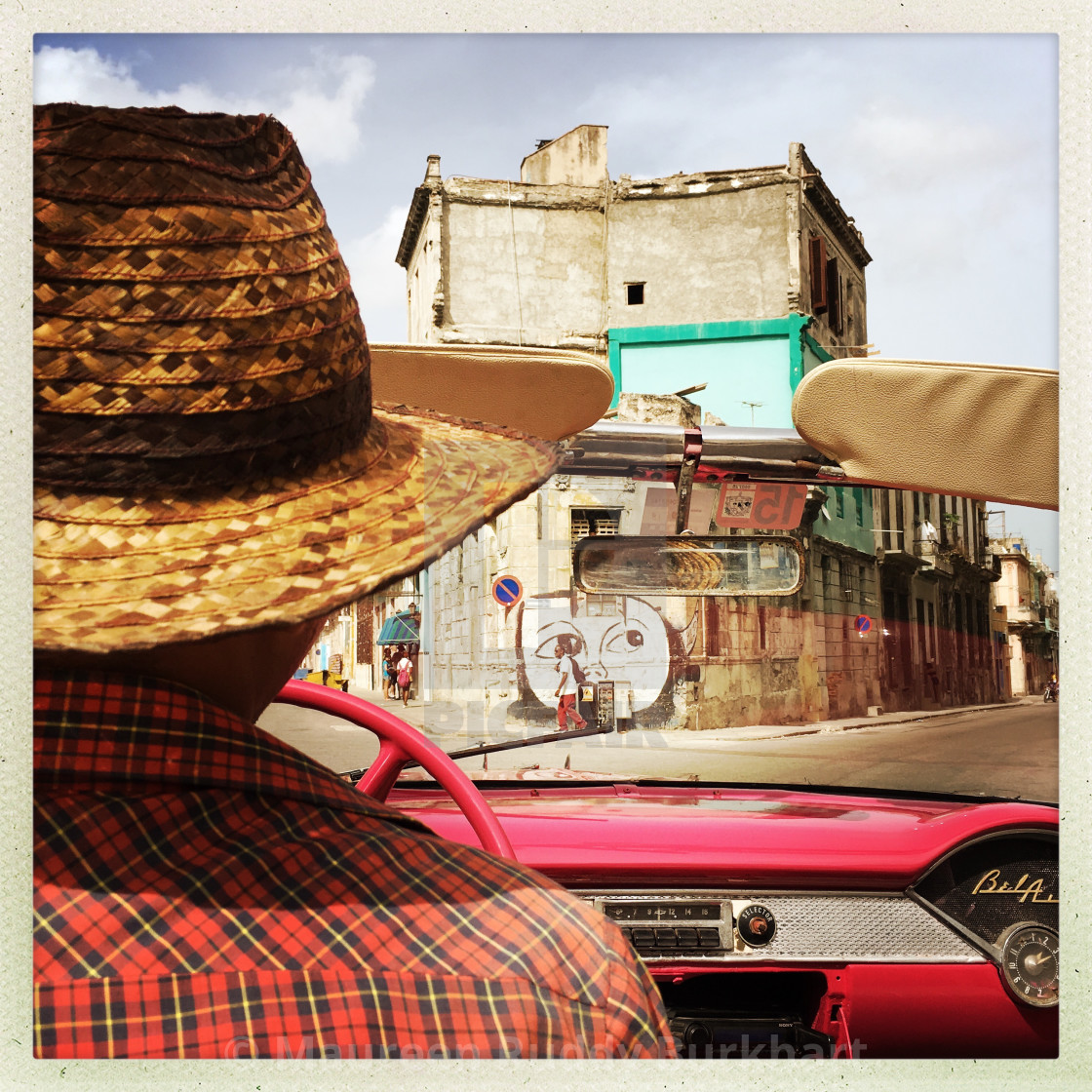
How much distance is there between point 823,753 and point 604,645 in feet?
2.43

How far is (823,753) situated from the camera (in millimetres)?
2396

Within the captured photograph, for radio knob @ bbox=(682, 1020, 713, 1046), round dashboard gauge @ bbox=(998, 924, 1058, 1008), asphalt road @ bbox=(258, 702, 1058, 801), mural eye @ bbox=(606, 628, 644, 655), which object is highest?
mural eye @ bbox=(606, 628, 644, 655)

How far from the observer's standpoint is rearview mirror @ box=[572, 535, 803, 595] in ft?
6.54

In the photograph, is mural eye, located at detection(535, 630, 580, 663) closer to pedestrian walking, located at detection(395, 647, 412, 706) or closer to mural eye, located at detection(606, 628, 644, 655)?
mural eye, located at detection(606, 628, 644, 655)

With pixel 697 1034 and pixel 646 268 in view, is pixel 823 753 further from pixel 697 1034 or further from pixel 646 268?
pixel 646 268

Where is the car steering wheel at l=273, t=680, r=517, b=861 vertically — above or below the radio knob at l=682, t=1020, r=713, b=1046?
above

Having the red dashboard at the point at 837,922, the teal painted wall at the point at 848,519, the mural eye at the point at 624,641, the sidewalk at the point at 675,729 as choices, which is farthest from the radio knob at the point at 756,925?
the teal painted wall at the point at 848,519

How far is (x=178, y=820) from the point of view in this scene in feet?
2.47

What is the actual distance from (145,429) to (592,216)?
185cm

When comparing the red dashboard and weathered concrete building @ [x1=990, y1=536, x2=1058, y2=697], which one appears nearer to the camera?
the red dashboard

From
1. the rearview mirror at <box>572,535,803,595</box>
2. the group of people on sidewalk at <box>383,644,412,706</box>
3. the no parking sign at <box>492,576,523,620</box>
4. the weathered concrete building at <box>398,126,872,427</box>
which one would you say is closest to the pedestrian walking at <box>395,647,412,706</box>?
the group of people on sidewalk at <box>383,644,412,706</box>


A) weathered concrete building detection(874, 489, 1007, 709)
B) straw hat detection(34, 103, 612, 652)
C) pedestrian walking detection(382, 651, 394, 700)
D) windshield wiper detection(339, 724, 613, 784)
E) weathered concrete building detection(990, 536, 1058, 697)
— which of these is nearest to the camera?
straw hat detection(34, 103, 612, 652)

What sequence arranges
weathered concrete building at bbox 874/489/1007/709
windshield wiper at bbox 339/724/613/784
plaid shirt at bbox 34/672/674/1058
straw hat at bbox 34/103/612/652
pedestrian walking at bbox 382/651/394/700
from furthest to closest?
weathered concrete building at bbox 874/489/1007/709
windshield wiper at bbox 339/724/613/784
pedestrian walking at bbox 382/651/394/700
straw hat at bbox 34/103/612/652
plaid shirt at bbox 34/672/674/1058

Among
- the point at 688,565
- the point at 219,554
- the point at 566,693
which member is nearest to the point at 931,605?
the point at 688,565
